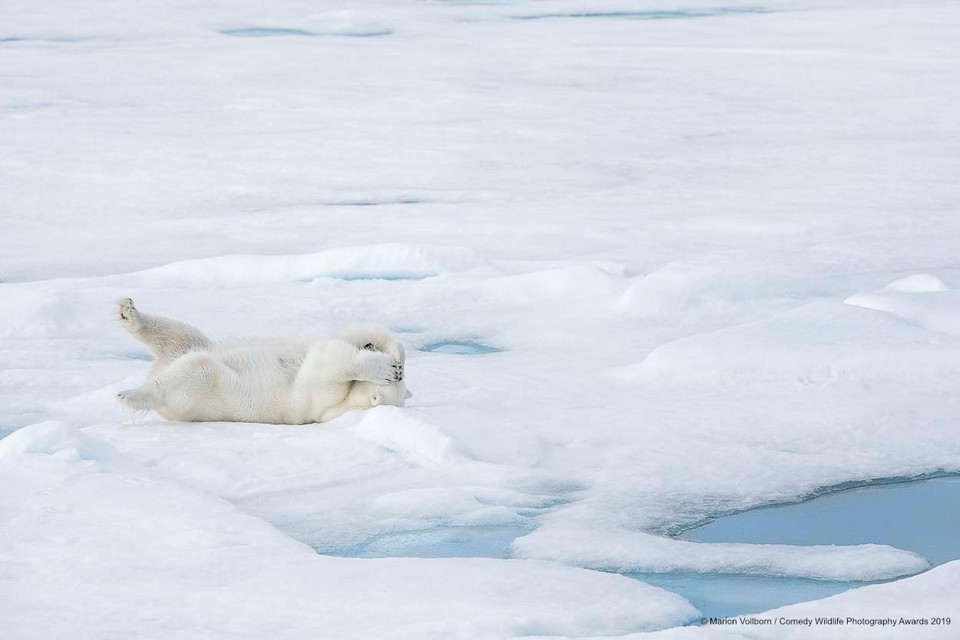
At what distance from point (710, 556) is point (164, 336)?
2002 millimetres

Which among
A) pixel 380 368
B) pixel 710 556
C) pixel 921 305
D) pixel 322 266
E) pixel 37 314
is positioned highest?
pixel 380 368

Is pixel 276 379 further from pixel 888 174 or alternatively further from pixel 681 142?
pixel 681 142

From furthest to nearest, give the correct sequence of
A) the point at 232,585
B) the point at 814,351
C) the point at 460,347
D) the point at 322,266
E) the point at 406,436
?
the point at 322,266 < the point at 460,347 < the point at 814,351 < the point at 406,436 < the point at 232,585

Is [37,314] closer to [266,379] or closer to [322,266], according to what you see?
[322,266]

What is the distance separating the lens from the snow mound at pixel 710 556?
9.48 feet

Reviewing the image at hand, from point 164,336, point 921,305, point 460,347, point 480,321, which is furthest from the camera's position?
point 480,321

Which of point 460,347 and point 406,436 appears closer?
point 406,436

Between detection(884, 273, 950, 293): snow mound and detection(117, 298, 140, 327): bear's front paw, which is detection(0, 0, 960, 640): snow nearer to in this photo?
detection(884, 273, 950, 293): snow mound

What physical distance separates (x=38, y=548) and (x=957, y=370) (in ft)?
9.98

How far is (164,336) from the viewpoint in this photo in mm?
4105

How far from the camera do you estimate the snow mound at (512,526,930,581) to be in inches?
114

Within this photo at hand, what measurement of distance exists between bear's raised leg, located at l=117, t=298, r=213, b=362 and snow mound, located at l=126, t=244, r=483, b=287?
1961mm

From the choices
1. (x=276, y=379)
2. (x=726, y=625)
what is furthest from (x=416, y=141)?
(x=726, y=625)

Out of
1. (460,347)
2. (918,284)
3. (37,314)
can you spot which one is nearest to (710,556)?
(460,347)
